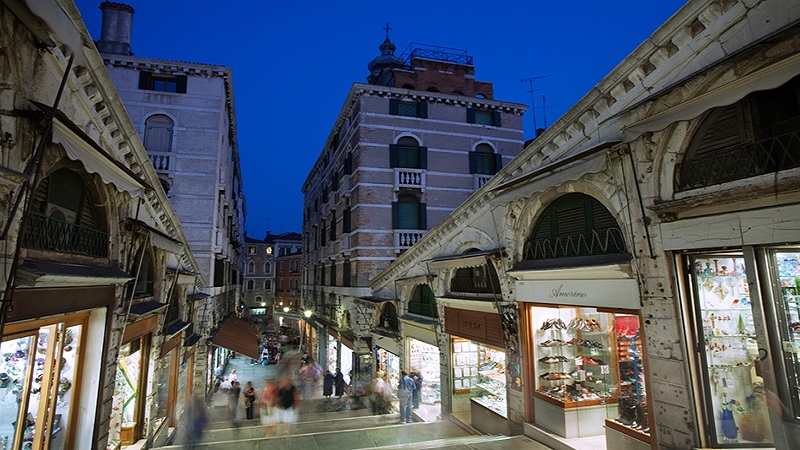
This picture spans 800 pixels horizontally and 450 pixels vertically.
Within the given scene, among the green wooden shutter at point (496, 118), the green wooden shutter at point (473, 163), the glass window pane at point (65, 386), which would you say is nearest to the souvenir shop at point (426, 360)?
the glass window pane at point (65, 386)

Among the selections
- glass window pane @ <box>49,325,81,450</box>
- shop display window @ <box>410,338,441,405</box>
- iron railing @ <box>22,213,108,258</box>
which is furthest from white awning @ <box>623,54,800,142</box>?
shop display window @ <box>410,338,441,405</box>

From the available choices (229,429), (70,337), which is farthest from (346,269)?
(70,337)

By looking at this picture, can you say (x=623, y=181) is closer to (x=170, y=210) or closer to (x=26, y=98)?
(x=26, y=98)

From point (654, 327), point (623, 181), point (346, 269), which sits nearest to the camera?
point (654, 327)

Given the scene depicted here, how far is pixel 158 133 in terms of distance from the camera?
20.0 meters

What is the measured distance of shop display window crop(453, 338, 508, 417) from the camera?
11.3 meters

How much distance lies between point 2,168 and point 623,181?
8.66 meters

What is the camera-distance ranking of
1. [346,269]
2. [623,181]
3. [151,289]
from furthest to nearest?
[346,269] < [151,289] < [623,181]

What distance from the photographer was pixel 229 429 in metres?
12.4

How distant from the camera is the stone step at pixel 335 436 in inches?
382

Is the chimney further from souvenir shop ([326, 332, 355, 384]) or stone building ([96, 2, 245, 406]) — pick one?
souvenir shop ([326, 332, 355, 384])

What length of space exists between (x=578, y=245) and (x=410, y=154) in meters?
15.1

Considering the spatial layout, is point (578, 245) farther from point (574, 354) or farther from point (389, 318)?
point (389, 318)

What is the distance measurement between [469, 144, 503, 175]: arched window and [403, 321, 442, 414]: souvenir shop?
1138 centimetres
